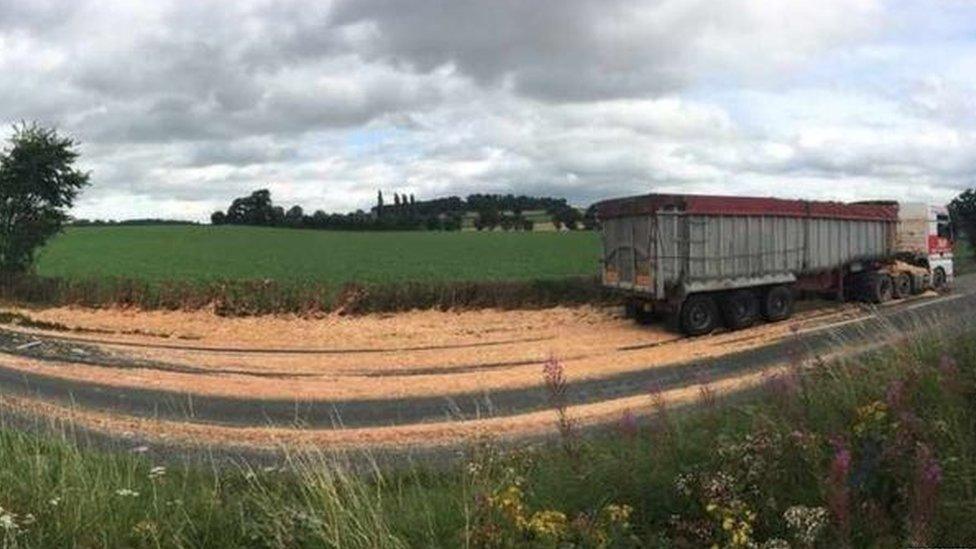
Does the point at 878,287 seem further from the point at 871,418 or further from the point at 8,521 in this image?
the point at 8,521

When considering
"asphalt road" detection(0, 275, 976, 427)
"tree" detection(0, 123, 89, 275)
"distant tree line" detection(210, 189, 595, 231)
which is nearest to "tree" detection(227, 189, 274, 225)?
"distant tree line" detection(210, 189, 595, 231)

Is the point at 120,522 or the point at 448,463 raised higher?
the point at 120,522

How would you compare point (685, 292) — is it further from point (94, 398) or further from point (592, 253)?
point (592, 253)

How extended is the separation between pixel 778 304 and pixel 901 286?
7.51 metres

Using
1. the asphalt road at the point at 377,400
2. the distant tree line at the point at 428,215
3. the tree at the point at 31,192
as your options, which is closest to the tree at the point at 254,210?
the distant tree line at the point at 428,215

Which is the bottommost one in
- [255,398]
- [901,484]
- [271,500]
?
[255,398]

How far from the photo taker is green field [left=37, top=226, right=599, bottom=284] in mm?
39438

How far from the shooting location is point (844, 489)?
3.65 m

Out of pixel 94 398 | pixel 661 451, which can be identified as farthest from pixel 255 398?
pixel 661 451

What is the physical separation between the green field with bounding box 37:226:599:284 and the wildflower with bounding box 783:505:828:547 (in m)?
26.4

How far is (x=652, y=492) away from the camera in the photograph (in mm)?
4695

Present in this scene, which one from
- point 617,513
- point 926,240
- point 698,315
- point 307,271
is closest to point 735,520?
point 617,513

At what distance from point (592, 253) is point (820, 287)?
24.8 metres

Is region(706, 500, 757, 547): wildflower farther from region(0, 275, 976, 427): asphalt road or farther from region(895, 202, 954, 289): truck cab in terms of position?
region(895, 202, 954, 289): truck cab
